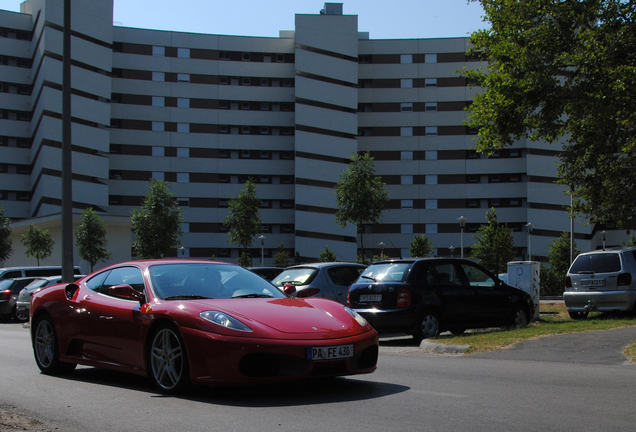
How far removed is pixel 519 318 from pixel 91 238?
43.6m

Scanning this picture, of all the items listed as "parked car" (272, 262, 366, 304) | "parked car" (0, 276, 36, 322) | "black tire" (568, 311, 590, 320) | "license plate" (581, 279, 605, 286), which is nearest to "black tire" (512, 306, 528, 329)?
"license plate" (581, 279, 605, 286)

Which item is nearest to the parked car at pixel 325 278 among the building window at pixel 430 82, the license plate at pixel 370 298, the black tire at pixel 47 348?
the license plate at pixel 370 298

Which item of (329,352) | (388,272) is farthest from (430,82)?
(329,352)

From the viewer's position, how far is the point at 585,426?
506 cm

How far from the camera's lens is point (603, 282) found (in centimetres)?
1639

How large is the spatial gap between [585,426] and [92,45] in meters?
74.3

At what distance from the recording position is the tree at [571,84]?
18109 mm

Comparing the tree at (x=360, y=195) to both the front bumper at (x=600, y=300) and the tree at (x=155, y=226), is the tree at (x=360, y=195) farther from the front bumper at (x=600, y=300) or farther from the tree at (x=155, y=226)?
the front bumper at (x=600, y=300)

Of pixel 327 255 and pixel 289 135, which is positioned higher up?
pixel 289 135

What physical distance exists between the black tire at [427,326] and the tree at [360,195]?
1293 inches

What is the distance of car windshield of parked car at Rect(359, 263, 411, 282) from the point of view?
12.9 metres

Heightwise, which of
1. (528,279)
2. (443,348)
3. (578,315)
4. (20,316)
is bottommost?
(20,316)

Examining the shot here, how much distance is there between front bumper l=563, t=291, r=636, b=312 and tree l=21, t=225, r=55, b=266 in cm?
4563

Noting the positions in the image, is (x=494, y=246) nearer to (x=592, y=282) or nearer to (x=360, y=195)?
(x=360, y=195)
